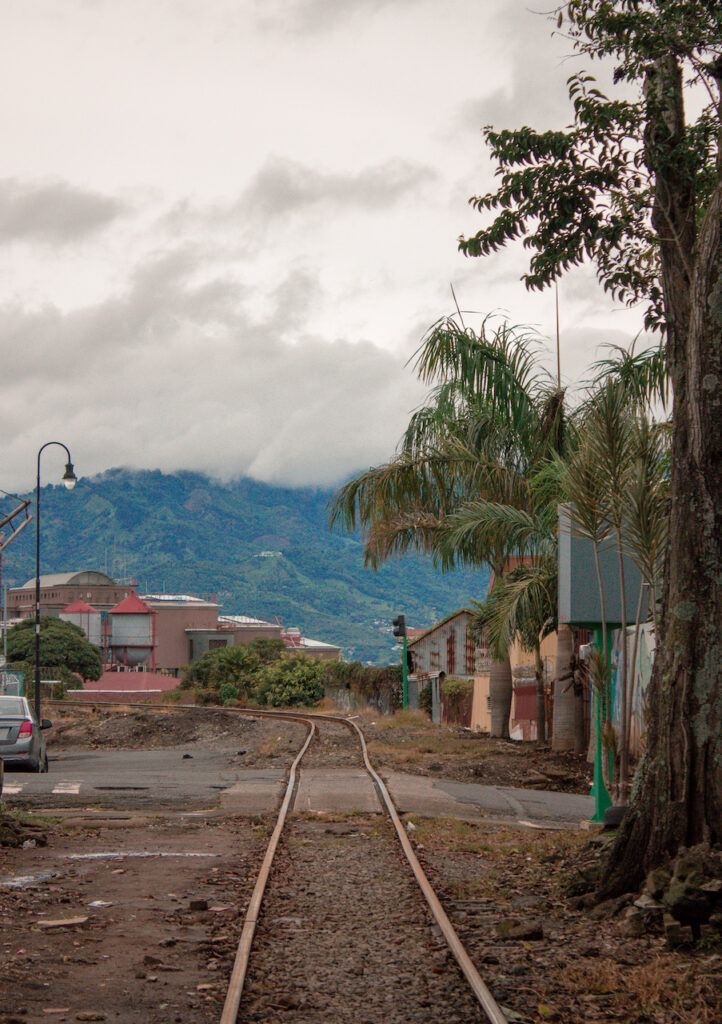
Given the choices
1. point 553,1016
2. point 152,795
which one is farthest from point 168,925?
point 152,795

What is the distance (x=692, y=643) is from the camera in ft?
27.6

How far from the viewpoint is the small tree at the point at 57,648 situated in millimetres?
99062

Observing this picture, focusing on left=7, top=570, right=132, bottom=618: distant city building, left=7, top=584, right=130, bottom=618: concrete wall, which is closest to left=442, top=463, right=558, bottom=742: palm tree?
left=7, top=570, right=132, bottom=618: distant city building

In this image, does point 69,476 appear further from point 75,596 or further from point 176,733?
point 75,596

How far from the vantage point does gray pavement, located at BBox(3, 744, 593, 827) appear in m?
15.5

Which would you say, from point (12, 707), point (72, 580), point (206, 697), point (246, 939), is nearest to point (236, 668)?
point (206, 697)

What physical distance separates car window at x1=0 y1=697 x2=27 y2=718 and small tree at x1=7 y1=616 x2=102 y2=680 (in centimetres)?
7706

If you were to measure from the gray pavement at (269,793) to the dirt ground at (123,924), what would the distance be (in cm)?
311

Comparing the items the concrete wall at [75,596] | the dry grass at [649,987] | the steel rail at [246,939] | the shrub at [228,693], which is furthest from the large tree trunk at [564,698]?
the concrete wall at [75,596]

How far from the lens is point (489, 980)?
254 inches

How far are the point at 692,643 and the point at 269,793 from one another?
9.93 meters

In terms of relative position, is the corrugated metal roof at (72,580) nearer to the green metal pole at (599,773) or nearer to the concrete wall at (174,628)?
the concrete wall at (174,628)

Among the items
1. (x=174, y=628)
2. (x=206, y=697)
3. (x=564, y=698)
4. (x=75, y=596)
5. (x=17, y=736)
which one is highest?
(x=75, y=596)

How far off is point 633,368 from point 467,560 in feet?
24.1
